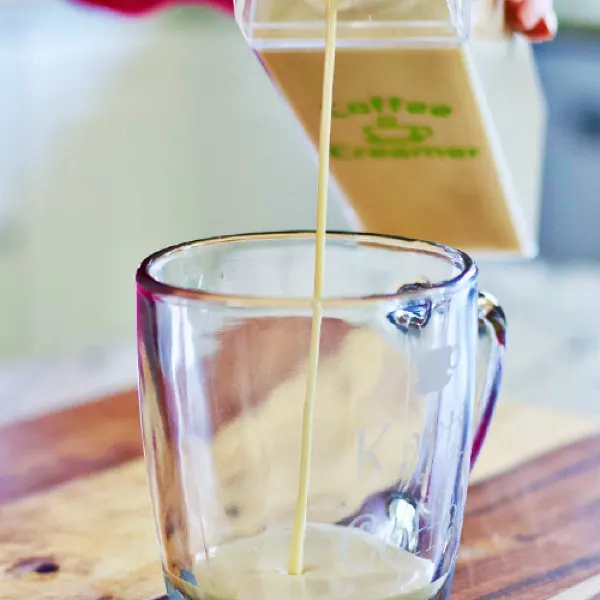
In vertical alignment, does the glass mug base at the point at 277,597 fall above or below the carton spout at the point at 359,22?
below

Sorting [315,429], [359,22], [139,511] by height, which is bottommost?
[139,511]

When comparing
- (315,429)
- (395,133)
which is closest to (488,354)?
(315,429)

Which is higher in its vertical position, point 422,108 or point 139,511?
point 422,108

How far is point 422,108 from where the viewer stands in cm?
55

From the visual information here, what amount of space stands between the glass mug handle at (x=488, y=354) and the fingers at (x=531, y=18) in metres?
0.20

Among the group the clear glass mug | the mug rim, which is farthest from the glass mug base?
the mug rim

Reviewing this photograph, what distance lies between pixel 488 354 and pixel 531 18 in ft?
0.71

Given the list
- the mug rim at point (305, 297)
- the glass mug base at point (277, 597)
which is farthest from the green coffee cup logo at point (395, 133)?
the glass mug base at point (277, 597)

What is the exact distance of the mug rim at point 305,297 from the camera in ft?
1.10

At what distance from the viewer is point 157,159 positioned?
5.99 feet

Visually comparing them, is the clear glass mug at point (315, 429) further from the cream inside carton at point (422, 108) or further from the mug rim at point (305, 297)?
the cream inside carton at point (422, 108)

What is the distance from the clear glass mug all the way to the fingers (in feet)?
0.66

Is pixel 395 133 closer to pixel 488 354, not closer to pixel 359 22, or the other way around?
→ pixel 359 22

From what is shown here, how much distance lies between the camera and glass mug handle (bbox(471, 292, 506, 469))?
427mm
